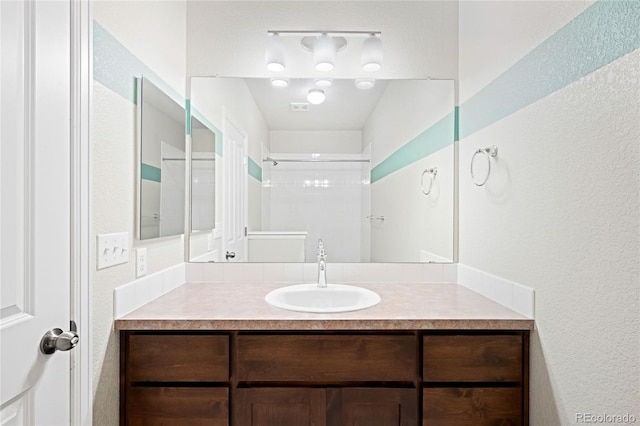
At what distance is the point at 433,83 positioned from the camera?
206cm

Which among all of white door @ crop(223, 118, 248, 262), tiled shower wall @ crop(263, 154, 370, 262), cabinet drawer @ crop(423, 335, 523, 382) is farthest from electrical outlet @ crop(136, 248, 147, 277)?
cabinet drawer @ crop(423, 335, 523, 382)

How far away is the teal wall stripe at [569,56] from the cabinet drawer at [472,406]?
1051 mm

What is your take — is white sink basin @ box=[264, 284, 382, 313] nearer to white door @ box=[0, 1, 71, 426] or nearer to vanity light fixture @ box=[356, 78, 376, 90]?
white door @ box=[0, 1, 71, 426]

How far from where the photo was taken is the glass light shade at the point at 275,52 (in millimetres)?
1996

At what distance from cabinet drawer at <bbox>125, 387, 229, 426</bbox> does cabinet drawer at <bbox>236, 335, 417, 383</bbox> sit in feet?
0.39

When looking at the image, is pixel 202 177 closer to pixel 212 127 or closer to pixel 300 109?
pixel 212 127

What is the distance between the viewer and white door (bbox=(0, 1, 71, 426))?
0.87 metres

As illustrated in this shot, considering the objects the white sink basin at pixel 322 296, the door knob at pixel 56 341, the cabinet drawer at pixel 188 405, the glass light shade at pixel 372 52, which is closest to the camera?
the door knob at pixel 56 341

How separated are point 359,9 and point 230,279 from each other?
5.26ft

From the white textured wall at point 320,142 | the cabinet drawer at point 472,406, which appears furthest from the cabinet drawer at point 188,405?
the white textured wall at point 320,142

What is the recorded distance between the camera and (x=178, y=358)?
4.47 feet

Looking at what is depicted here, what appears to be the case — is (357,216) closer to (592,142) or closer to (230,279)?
(230,279)

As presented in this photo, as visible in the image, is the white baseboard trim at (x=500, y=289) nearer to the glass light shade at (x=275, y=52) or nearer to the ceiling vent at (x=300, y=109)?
the ceiling vent at (x=300, y=109)

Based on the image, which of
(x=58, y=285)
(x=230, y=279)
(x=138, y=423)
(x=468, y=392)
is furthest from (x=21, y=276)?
(x=468, y=392)
